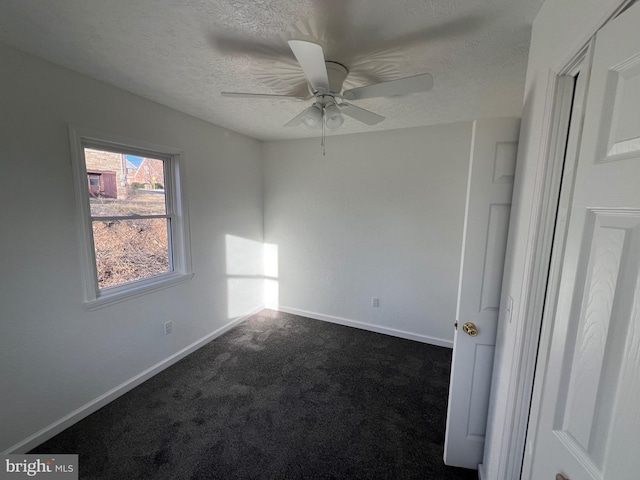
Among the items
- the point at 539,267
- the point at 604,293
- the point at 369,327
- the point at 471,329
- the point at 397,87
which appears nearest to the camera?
the point at 604,293

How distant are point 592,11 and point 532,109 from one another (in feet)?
1.51

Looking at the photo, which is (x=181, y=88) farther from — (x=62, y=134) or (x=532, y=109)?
A: (x=532, y=109)

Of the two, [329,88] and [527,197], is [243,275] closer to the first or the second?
[329,88]

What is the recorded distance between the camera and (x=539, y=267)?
3.43 ft

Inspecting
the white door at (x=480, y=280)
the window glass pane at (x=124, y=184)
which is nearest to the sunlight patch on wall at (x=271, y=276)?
the window glass pane at (x=124, y=184)

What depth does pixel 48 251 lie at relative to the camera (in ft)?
5.52

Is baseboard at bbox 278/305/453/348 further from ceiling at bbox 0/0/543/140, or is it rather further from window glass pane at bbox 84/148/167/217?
ceiling at bbox 0/0/543/140

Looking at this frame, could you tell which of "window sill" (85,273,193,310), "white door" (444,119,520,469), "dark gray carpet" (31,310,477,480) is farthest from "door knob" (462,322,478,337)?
"window sill" (85,273,193,310)

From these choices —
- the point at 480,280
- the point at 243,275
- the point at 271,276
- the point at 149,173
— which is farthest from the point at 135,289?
the point at 480,280

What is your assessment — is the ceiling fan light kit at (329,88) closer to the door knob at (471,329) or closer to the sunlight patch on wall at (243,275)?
Result: the door knob at (471,329)

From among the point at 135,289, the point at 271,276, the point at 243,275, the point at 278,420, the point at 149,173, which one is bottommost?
the point at 278,420

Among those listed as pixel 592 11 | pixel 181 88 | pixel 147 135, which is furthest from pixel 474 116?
pixel 147 135

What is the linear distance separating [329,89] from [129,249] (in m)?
2.07

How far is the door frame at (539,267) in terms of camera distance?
965 mm
